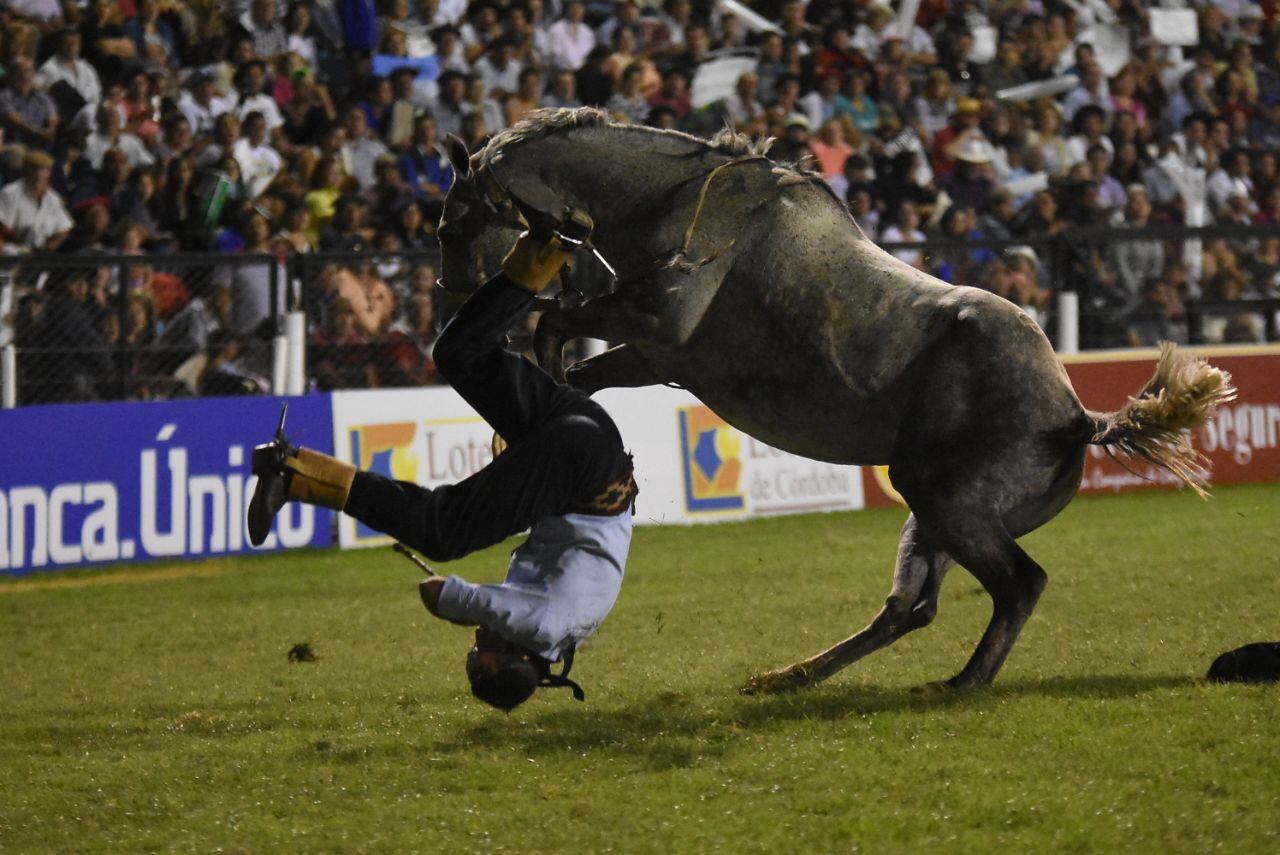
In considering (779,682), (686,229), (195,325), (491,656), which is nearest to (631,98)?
(195,325)

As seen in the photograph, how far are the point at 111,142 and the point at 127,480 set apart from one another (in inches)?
122

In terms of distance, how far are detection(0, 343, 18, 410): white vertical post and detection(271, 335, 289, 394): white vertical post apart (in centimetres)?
173

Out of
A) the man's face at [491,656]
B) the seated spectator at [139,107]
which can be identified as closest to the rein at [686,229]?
the man's face at [491,656]

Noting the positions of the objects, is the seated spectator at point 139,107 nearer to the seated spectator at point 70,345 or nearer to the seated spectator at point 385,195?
the seated spectator at point 385,195

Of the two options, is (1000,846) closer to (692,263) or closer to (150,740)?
(692,263)

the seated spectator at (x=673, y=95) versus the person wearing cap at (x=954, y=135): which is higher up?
the seated spectator at (x=673, y=95)

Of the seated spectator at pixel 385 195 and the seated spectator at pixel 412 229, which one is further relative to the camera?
the seated spectator at pixel 385 195

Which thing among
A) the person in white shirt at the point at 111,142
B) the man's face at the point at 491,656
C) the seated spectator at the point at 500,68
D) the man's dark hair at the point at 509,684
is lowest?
the person in white shirt at the point at 111,142

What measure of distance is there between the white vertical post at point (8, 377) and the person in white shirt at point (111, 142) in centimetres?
236

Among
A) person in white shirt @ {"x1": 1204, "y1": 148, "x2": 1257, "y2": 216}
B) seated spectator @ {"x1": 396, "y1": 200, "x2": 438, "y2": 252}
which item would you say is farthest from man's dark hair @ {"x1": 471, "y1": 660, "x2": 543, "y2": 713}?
person in white shirt @ {"x1": 1204, "y1": 148, "x2": 1257, "y2": 216}

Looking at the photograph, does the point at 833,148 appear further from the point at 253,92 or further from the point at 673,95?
the point at 253,92

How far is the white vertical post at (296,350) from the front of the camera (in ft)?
38.4

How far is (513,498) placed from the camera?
534 cm

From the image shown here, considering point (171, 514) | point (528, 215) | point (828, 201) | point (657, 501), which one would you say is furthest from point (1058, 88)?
point (528, 215)
